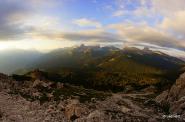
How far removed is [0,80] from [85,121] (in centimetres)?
5586

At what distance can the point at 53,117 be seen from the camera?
8481 cm

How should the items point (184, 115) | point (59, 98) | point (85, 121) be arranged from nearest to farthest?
1. point (85, 121)
2. point (184, 115)
3. point (59, 98)

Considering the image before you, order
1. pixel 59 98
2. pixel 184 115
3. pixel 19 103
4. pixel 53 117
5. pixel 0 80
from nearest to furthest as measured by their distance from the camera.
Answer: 1. pixel 53 117
2. pixel 184 115
3. pixel 19 103
4. pixel 59 98
5. pixel 0 80

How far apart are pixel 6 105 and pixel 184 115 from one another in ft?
151

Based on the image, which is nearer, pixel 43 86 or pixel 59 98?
pixel 59 98

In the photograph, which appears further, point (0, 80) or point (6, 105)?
point (0, 80)

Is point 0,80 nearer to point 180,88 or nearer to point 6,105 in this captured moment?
point 6,105

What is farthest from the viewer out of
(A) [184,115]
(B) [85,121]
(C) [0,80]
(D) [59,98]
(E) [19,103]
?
(C) [0,80]

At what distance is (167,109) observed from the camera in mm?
111438

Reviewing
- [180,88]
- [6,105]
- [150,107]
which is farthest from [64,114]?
[180,88]

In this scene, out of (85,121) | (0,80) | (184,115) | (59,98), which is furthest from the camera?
(0,80)

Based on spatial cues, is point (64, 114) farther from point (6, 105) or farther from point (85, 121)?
point (6, 105)

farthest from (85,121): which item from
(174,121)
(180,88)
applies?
(180,88)

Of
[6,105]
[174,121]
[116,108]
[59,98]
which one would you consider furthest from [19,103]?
[174,121]
